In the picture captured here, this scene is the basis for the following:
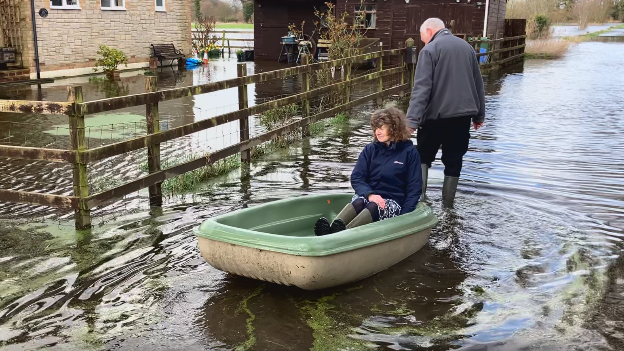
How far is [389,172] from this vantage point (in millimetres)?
5367

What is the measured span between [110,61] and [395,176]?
54.1ft

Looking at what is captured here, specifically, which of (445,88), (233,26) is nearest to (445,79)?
(445,88)

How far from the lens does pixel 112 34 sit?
21.8m

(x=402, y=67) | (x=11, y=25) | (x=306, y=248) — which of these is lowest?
(x=306, y=248)

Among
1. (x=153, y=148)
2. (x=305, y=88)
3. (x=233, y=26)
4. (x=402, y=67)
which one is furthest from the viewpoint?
(x=233, y=26)

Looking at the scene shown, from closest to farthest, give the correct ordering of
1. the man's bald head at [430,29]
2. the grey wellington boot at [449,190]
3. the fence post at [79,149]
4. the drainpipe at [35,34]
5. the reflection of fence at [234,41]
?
the fence post at [79,149] < the man's bald head at [430,29] < the grey wellington boot at [449,190] < the drainpipe at [35,34] < the reflection of fence at [234,41]

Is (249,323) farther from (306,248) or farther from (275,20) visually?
(275,20)

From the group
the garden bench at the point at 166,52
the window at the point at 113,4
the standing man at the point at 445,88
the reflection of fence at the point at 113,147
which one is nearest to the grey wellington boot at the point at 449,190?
the standing man at the point at 445,88

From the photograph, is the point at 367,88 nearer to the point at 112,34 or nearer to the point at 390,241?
the point at 112,34

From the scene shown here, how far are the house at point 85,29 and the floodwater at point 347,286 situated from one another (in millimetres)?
13521

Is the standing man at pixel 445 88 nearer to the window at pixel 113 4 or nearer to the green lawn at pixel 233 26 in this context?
the window at pixel 113 4

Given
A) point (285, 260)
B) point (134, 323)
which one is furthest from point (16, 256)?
point (285, 260)

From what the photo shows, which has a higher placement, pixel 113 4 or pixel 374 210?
pixel 113 4

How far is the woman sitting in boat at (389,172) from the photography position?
5.28m
